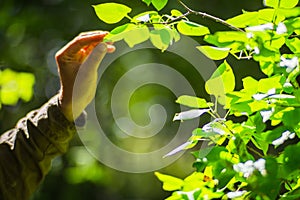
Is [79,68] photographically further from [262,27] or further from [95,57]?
[262,27]

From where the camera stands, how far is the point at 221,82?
59 centimetres

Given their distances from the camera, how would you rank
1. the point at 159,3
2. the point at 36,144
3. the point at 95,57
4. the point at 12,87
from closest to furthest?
the point at 159,3 < the point at 95,57 < the point at 36,144 < the point at 12,87

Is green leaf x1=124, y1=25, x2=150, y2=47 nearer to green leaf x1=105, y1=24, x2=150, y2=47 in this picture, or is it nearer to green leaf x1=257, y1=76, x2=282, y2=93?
green leaf x1=105, y1=24, x2=150, y2=47

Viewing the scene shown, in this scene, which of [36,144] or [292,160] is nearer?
[292,160]

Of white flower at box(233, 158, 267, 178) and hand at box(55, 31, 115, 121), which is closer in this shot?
white flower at box(233, 158, 267, 178)

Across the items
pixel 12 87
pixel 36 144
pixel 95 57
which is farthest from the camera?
pixel 12 87

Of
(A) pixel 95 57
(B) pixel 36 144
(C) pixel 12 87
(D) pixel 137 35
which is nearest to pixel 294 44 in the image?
(D) pixel 137 35

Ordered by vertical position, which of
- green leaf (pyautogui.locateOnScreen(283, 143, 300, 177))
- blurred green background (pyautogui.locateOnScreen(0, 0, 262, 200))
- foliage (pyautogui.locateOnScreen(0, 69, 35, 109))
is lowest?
blurred green background (pyautogui.locateOnScreen(0, 0, 262, 200))

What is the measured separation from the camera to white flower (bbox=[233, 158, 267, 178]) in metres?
0.48

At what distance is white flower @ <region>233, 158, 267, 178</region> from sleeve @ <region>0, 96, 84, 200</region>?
0.58 m

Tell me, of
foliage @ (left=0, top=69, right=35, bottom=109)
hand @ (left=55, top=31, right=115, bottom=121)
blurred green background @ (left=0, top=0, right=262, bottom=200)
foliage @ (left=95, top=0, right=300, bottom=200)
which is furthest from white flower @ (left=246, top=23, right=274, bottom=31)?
blurred green background @ (left=0, top=0, right=262, bottom=200)

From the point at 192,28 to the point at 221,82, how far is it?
0.06m

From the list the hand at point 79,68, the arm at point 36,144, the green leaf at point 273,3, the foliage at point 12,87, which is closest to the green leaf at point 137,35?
the green leaf at point 273,3

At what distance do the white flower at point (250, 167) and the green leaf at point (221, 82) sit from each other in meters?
0.09
